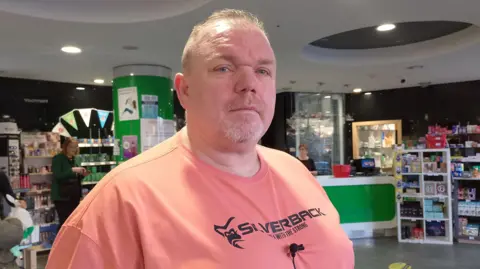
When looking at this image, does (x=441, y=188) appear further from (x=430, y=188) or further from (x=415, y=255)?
(x=415, y=255)

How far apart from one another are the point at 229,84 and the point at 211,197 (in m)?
0.26

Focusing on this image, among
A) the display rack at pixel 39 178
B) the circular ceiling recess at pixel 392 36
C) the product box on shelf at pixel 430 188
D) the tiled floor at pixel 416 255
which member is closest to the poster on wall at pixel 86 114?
the display rack at pixel 39 178

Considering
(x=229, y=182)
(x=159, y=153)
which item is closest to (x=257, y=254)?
(x=229, y=182)

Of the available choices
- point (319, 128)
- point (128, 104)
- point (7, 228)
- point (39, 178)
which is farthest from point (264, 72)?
point (319, 128)

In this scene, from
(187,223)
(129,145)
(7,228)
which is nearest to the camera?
(187,223)

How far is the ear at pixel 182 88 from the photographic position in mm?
1027

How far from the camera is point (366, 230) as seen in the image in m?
7.54

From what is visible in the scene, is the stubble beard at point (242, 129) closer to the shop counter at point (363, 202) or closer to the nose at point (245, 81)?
the nose at point (245, 81)

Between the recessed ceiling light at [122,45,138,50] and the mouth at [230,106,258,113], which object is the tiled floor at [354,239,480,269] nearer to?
the recessed ceiling light at [122,45,138,50]

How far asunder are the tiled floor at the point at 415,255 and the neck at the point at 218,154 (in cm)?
501

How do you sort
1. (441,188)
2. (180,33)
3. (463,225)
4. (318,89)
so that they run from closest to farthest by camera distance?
1. (180,33)
2. (441,188)
3. (463,225)
4. (318,89)

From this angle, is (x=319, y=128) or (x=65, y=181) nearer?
(x=65, y=181)

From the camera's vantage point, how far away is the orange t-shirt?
2.86 ft

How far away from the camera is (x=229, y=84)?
0.96 meters
